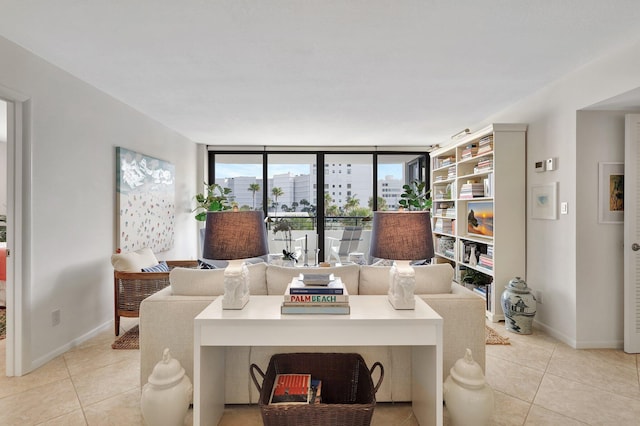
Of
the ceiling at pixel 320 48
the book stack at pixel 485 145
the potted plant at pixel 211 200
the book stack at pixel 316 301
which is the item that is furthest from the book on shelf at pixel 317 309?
the potted plant at pixel 211 200

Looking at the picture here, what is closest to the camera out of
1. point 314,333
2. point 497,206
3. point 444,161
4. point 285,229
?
point 314,333

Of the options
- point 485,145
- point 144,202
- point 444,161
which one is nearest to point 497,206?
point 485,145

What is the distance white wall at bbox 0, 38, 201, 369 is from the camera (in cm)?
251

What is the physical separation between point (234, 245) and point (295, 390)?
0.83 meters

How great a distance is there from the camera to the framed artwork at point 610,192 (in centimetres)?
287

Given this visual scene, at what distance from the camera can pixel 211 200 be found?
576 cm

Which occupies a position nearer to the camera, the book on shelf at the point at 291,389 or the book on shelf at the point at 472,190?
the book on shelf at the point at 291,389

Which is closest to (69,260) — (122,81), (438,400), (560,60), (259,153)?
(122,81)

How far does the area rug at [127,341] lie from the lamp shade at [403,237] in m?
2.41

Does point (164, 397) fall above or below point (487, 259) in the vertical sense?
below

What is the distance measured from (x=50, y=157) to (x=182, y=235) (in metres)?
2.83

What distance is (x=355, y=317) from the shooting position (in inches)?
65.2

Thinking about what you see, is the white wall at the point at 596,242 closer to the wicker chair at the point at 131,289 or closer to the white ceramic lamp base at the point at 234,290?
the white ceramic lamp base at the point at 234,290

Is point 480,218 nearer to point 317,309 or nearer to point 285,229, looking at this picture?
point 317,309
